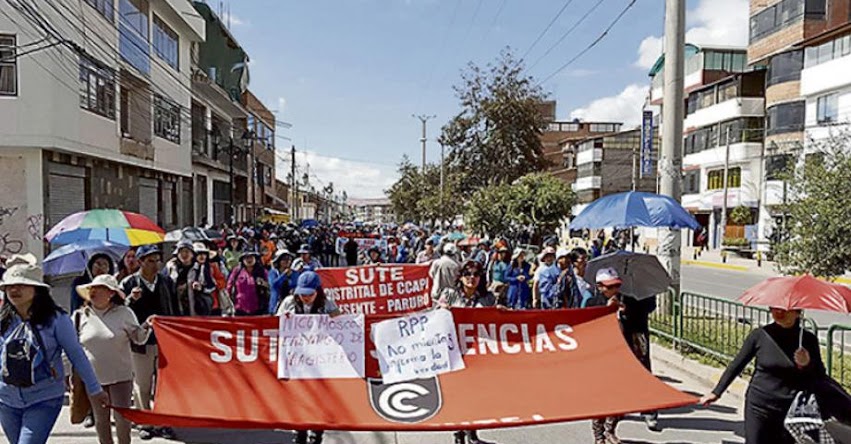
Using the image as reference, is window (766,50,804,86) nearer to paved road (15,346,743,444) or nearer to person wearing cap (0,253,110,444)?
paved road (15,346,743,444)

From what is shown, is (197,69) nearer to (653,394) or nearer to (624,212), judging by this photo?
(624,212)

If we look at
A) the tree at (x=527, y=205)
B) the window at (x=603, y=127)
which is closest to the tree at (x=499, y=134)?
the tree at (x=527, y=205)

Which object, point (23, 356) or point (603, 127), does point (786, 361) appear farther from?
point (603, 127)

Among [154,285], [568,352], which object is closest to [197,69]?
[154,285]

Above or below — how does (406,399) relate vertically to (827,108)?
below

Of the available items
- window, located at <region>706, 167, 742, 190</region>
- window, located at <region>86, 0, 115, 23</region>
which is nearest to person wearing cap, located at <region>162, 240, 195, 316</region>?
window, located at <region>86, 0, 115, 23</region>

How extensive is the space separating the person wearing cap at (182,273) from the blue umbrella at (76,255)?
3.48 ft

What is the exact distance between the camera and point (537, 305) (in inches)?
377

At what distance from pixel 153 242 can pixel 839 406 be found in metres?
8.52

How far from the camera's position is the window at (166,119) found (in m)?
29.4

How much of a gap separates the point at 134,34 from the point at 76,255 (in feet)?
67.3

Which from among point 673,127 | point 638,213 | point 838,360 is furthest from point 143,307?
point 673,127

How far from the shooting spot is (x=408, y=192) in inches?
2613

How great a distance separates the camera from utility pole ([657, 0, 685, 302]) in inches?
437
